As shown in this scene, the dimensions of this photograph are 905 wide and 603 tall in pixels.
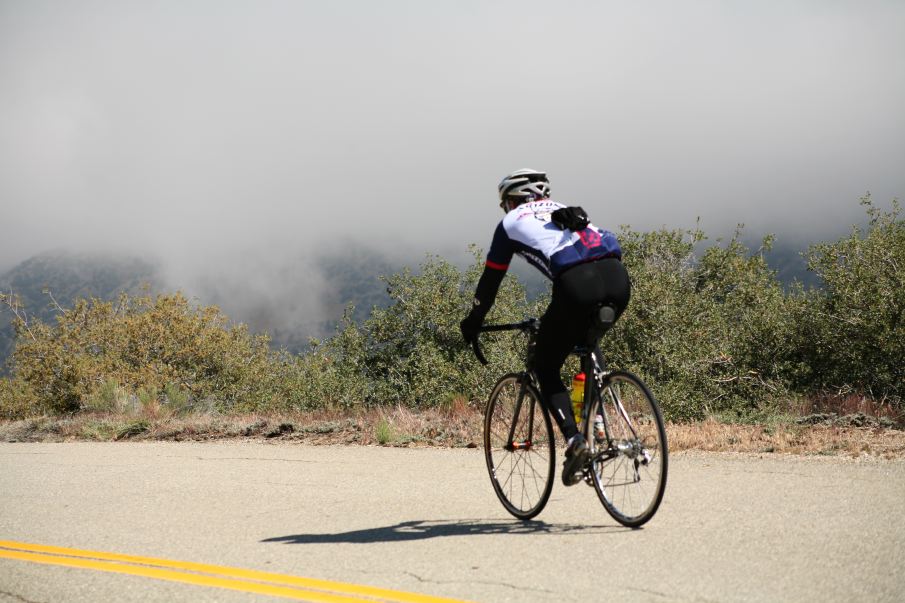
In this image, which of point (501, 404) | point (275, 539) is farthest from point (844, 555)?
point (275, 539)

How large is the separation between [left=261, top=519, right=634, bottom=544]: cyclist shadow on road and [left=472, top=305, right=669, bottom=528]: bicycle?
0.56ft

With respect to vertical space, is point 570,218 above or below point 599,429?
above

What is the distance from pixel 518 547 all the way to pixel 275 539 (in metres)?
1.74

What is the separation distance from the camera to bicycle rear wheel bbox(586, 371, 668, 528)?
5.20 meters

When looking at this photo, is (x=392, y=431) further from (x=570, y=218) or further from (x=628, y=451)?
(x=570, y=218)

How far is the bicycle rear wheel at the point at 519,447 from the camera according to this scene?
607 centimetres

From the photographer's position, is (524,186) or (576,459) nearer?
(576,459)

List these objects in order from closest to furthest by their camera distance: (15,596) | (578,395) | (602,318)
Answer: (15,596) → (602,318) → (578,395)

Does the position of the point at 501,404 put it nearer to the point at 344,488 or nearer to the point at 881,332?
the point at 344,488

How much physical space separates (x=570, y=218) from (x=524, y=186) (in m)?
0.57

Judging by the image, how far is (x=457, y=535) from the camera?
566 centimetres

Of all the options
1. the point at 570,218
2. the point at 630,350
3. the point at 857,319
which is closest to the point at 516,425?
the point at 570,218

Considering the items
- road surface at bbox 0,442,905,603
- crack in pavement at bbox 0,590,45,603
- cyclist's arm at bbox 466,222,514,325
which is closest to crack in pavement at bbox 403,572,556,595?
road surface at bbox 0,442,905,603

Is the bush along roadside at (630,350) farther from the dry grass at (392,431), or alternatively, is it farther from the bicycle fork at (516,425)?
the bicycle fork at (516,425)
